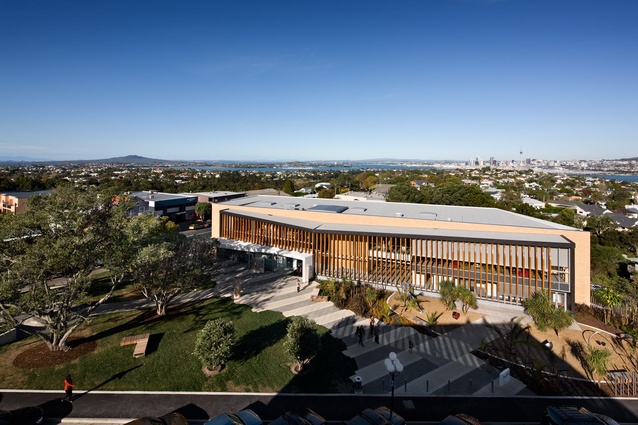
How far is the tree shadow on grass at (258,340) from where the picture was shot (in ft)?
56.6

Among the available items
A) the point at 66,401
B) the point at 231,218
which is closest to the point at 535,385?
the point at 66,401

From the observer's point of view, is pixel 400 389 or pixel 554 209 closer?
pixel 400 389

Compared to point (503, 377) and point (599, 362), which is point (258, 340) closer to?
point (503, 377)

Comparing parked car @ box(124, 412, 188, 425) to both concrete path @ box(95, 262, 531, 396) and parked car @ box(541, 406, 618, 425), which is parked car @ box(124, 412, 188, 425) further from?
parked car @ box(541, 406, 618, 425)

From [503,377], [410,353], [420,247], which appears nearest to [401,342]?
[410,353]

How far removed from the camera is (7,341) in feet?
57.7

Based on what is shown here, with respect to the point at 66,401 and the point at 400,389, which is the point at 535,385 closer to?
the point at 400,389

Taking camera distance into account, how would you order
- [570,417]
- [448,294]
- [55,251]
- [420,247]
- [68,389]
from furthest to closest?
[420,247], [448,294], [55,251], [68,389], [570,417]

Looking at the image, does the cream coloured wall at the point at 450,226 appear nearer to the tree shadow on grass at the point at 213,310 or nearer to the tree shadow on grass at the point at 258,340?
the tree shadow on grass at the point at 213,310

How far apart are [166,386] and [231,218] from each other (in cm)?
2378

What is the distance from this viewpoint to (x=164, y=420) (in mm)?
11383

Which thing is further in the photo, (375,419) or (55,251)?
(55,251)

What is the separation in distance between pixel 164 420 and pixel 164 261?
38.6ft

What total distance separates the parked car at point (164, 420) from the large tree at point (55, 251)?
760 cm
